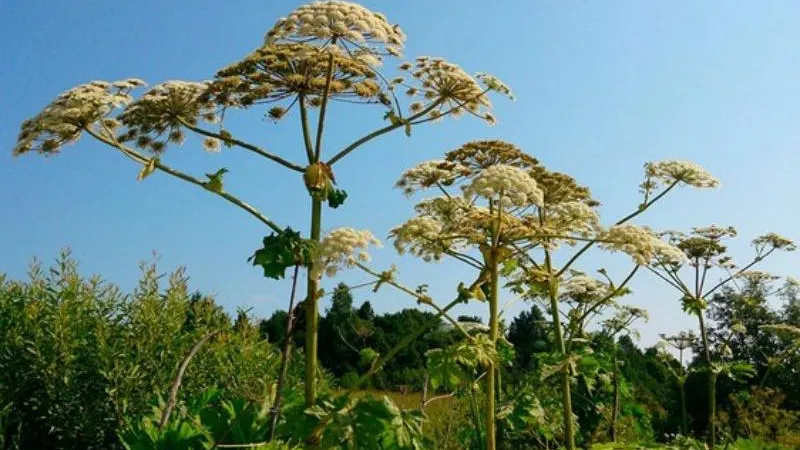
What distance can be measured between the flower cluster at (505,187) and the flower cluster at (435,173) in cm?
121

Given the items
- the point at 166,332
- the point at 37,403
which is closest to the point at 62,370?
the point at 37,403

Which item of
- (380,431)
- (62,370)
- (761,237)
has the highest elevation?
(761,237)

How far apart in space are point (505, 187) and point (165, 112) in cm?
206

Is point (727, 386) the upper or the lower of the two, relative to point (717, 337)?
lower

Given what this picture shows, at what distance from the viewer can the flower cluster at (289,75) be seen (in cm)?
461

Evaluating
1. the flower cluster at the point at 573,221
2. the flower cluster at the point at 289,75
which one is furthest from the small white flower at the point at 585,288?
the flower cluster at the point at 289,75

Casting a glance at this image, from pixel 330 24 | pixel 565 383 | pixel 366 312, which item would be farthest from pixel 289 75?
pixel 366 312

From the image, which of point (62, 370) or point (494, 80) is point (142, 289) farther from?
point (494, 80)

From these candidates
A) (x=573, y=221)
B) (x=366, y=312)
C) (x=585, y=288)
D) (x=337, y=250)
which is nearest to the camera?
(x=337, y=250)

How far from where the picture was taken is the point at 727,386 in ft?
65.5

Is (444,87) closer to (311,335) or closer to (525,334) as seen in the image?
(311,335)

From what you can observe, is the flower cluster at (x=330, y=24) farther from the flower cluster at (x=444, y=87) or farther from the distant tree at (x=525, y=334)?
the distant tree at (x=525, y=334)

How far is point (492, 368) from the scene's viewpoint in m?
4.75

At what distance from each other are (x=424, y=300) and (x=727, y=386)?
683 inches
